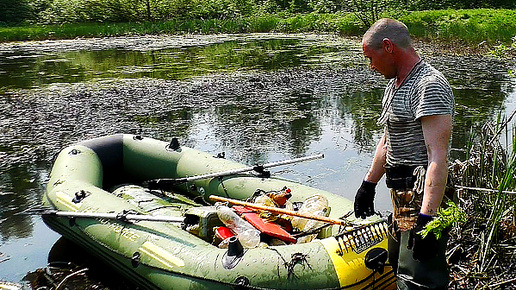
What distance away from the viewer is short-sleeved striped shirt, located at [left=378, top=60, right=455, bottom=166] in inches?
84.7

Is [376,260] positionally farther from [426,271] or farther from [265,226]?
[265,226]

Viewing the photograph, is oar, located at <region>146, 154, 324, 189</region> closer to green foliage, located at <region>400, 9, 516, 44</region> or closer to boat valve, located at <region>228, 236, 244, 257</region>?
boat valve, located at <region>228, 236, 244, 257</region>

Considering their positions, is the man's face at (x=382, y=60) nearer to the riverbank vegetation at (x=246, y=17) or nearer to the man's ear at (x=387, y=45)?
the man's ear at (x=387, y=45)

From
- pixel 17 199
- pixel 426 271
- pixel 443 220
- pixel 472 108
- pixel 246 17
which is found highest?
pixel 443 220

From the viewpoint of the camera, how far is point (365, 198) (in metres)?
2.83

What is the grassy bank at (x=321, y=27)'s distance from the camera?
1551 centimetres

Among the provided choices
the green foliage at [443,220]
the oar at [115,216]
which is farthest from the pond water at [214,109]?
the green foliage at [443,220]

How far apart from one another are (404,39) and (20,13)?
28033 mm

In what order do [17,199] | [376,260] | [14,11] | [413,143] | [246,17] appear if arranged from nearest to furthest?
[413,143], [376,260], [17,199], [246,17], [14,11]

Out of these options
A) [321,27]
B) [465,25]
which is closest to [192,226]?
[465,25]

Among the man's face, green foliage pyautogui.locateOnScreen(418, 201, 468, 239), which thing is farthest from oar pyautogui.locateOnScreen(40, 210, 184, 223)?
green foliage pyautogui.locateOnScreen(418, 201, 468, 239)

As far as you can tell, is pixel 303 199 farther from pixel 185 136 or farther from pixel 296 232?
pixel 185 136

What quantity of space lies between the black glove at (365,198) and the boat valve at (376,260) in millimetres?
237

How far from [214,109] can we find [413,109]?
6.49m
